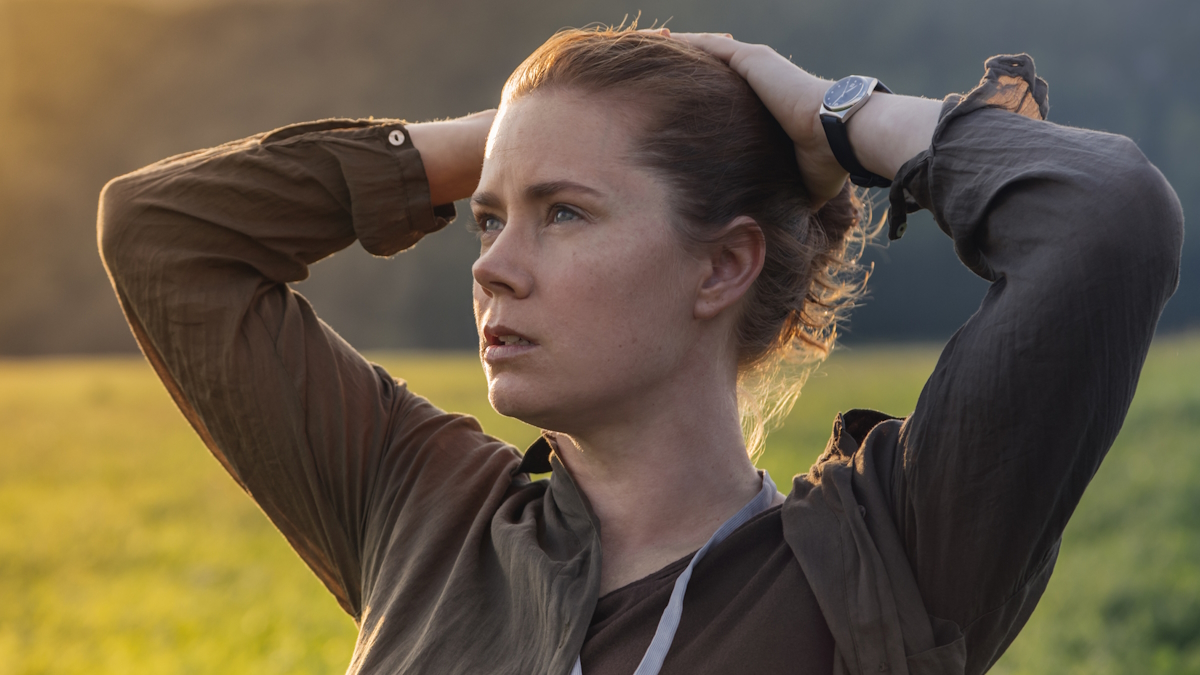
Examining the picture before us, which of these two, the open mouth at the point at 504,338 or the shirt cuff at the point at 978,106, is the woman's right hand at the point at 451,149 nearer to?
the open mouth at the point at 504,338

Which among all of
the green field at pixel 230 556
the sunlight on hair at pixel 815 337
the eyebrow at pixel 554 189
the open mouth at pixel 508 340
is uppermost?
the eyebrow at pixel 554 189

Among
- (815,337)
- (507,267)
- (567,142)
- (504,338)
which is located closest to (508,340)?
(504,338)

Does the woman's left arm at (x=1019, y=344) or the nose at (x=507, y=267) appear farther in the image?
the nose at (x=507, y=267)

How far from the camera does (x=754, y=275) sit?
1.77 metres

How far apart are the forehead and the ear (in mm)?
189

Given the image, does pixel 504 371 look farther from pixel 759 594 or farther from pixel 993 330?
pixel 993 330

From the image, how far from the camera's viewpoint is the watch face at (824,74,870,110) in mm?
1593

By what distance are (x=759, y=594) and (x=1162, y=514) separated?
7.13m

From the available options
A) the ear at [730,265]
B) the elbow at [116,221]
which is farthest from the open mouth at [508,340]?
the elbow at [116,221]

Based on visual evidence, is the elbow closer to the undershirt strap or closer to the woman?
the woman

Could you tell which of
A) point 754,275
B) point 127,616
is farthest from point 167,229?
point 127,616

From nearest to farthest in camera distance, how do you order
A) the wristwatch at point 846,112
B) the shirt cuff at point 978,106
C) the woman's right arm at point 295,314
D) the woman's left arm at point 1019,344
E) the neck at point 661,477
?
the woman's left arm at point 1019,344 < the shirt cuff at point 978,106 < the wristwatch at point 846,112 < the neck at point 661,477 < the woman's right arm at point 295,314

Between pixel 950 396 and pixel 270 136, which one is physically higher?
pixel 270 136

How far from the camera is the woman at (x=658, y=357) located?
1305mm
